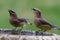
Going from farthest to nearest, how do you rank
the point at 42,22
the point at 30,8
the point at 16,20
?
the point at 30,8 → the point at 42,22 → the point at 16,20

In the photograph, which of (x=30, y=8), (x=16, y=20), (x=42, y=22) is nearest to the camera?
(x=16, y=20)

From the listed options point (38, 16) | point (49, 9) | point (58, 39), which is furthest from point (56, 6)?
point (58, 39)

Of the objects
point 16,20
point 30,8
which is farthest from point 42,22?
point 30,8

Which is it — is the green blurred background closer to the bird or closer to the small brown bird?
the bird

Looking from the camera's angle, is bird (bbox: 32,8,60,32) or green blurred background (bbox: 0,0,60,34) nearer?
bird (bbox: 32,8,60,32)

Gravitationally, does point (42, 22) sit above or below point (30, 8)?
below

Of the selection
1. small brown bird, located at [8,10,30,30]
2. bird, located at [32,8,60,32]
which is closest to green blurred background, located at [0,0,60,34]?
bird, located at [32,8,60,32]

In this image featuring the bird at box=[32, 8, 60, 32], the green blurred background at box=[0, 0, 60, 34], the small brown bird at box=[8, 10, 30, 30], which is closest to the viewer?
the small brown bird at box=[8, 10, 30, 30]

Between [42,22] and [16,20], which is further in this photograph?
[42,22]

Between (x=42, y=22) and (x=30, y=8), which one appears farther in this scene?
(x=30, y=8)

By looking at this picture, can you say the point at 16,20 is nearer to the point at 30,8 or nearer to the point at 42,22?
the point at 42,22

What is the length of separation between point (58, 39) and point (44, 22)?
135 centimetres

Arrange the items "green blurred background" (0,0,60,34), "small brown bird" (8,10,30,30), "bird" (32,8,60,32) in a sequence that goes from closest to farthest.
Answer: "small brown bird" (8,10,30,30), "bird" (32,8,60,32), "green blurred background" (0,0,60,34)

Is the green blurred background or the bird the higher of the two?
the green blurred background
